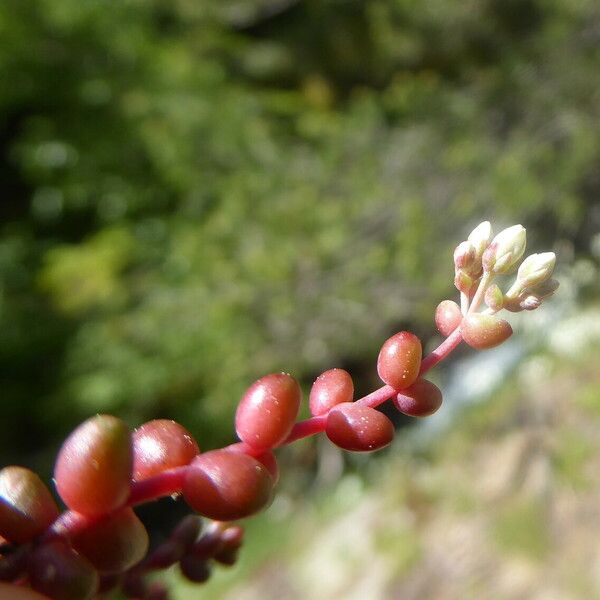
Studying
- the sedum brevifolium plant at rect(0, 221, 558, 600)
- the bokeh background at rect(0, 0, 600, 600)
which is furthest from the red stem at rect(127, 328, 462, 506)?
the bokeh background at rect(0, 0, 600, 600)

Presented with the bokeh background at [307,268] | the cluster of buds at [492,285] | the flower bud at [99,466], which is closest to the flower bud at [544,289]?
the cluster of buds at [492,285]

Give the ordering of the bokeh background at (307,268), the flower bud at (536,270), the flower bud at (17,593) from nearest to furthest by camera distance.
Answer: the flower bud at (17,593), the flower bud at (536,270), the bokeh background at (307,268)

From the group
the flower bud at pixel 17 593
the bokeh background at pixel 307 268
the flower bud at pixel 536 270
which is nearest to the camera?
the flower bud at pixel 17 593

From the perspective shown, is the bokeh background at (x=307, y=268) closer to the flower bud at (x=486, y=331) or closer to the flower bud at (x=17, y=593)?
the flower bud at (x=486, y=331)

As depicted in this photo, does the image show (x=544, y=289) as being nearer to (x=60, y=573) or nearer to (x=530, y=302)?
(x=530, y=302)

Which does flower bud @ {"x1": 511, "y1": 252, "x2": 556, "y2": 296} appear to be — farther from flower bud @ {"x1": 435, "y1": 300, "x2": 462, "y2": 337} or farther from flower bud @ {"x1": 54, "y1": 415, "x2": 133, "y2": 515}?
flower bud @ {"x1": 54, "y1": 415, "x2": 133, "y2": 515}

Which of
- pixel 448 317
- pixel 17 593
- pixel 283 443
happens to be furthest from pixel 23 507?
pixel 448 317


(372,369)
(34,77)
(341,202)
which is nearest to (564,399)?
(372,369)
